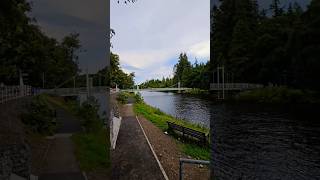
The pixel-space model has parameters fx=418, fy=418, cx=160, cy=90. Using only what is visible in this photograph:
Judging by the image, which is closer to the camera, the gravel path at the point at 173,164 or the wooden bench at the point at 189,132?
the gravel path at the point at 173,164

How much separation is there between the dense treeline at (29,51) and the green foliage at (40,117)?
12 cm

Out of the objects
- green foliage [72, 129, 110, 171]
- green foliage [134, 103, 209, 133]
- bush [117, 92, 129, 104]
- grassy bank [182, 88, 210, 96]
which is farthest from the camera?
green foliage [134, 103, 209, 133]

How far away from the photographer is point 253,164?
6402 mm

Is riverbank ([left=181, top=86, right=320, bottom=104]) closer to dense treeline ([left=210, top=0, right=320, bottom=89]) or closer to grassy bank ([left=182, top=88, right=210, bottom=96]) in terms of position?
dense treeline ([left=210, top=0, right=320, bottom=89])

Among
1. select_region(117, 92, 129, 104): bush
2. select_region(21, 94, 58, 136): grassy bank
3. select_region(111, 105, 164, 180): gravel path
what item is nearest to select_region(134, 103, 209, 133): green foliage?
select_region(111, 105, 164, 180): gravel path

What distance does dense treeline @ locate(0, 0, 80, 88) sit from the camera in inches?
107

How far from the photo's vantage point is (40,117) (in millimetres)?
2711

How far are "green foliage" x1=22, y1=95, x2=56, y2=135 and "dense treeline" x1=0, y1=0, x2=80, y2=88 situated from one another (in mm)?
117

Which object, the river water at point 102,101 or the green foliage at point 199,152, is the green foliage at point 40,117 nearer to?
the river water at point 102,101

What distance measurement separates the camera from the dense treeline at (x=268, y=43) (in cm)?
215

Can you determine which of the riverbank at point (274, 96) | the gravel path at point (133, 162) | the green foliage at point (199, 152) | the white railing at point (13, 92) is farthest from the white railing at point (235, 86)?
the white railing at point (13, 92)

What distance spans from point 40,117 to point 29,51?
0.44 meters

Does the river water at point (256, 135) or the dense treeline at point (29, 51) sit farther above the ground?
the dense treeline at point (29, 51)

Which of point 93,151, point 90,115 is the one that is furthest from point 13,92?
point 93,151
